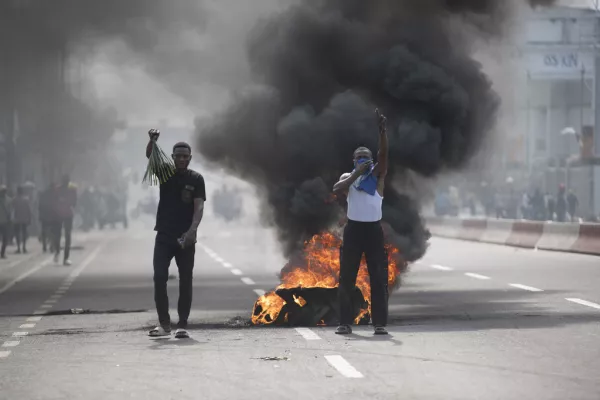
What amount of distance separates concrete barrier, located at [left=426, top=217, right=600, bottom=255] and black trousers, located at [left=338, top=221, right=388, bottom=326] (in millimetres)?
15274

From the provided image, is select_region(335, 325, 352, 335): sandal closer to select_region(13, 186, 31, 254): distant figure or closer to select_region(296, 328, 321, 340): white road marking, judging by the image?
select_region(296, 328, 321, 340): white road marking

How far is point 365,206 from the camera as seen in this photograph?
12.0 m

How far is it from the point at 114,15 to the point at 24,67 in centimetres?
582

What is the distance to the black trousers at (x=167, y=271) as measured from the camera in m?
11.9

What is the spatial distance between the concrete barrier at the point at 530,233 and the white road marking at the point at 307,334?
50.1ft

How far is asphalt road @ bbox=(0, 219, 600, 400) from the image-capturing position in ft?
28.0

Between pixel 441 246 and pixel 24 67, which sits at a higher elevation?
pixel 24 67

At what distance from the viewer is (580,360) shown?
971 centimetres

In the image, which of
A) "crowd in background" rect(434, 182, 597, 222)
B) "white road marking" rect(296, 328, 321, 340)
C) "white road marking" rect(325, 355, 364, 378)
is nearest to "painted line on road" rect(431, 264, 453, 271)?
"white road marking" rect(296, 328, 321, 340)

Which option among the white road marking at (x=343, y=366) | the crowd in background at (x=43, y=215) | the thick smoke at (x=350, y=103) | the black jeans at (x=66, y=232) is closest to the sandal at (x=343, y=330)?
the white road marking at (x=343, y=366)

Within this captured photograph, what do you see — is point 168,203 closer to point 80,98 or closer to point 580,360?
point 580,360

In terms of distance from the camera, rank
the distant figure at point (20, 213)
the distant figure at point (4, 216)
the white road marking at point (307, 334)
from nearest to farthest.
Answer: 1. the white road marking at point (307, 334)
2. the distant figure at point (4, 216)
3. the distant figure at point (20, 213)

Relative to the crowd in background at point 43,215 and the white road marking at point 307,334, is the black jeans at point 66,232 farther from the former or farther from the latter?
the white road marking at point 307,334

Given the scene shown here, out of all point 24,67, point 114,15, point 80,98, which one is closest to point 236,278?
point 114,15
